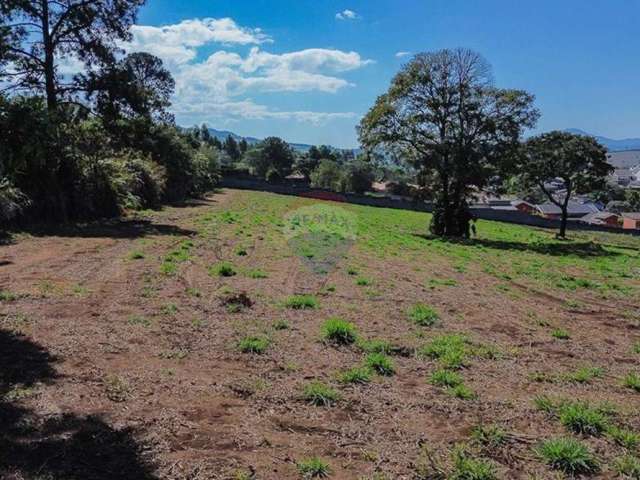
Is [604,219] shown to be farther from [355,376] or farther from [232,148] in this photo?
[232,148]

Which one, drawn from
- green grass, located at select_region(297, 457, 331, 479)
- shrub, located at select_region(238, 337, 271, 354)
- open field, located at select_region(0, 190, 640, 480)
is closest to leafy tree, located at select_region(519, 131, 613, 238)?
open field, located at select_region(0, 190, 640, 480)

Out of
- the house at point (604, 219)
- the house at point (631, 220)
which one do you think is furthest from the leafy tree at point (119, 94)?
the house at point (631, 220)

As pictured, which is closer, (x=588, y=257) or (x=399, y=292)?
(x=399, y=292)

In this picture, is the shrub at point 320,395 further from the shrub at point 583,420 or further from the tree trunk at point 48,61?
the tree trunk at point 48,61

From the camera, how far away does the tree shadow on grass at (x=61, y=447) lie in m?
2.96

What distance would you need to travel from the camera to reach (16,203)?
13258mm

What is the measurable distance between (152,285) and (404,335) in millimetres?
4258

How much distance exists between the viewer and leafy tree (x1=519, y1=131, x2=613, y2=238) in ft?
78.6

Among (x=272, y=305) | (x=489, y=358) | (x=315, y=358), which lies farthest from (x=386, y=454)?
(x=272, y=305)

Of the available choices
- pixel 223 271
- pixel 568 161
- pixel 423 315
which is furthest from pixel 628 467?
pixel 568 161

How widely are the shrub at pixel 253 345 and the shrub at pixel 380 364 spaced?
1165 mm

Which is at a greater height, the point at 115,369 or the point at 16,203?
the point at 16,203

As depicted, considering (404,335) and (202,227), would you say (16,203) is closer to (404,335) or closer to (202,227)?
(202,227)

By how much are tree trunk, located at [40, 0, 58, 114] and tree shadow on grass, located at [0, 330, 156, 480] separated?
1495 centimetres
